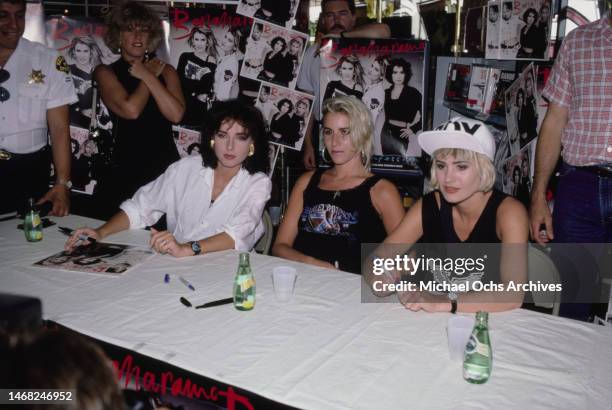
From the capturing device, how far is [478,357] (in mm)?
1324

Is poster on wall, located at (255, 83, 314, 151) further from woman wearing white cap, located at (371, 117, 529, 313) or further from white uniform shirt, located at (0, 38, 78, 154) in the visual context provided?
woman wearing white cap, located at (371, 117, 529, 313)

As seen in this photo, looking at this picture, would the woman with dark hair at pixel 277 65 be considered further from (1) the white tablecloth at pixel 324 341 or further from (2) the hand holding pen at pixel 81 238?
(1) the white tablecloth at pixel 324 341

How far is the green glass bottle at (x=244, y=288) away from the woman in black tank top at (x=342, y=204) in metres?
0.69

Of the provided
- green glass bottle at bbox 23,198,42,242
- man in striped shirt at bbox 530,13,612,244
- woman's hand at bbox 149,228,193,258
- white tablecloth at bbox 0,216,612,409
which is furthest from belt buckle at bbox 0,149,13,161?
man in striped shirt at bbox 530,13,612,244

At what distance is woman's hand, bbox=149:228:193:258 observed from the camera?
2.17 m

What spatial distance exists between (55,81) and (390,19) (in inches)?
106

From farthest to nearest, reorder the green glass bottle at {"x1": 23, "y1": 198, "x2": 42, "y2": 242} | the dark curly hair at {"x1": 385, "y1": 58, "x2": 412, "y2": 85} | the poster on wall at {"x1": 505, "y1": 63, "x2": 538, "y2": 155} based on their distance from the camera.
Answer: the dark curly hair at {"x1": 385, "y1": 58, "x2": 412, "y2": 85}, the poster on wall at {"x1": 505, "y1": 63, "x2": 538, "y2": 155}, the green glass bottle at {"x1": 23, "y1": 198, "x2": 42, "y2": 242}

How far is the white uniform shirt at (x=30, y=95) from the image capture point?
2.89 m

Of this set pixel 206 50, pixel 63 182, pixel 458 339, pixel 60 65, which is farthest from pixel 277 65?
pixel 458 339

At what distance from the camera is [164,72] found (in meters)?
3.16

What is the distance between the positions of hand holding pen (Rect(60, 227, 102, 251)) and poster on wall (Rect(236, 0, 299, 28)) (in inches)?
89.6


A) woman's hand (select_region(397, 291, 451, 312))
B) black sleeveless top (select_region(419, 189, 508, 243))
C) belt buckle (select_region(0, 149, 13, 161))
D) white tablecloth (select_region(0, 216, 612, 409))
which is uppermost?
belt buckle (select_region(0, 149, 13, 161))

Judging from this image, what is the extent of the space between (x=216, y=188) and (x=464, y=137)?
1.17 m

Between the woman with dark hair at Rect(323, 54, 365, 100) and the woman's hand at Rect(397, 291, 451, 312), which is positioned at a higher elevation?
the woman with dark hair at Rect(323, 54, 365, 100)
